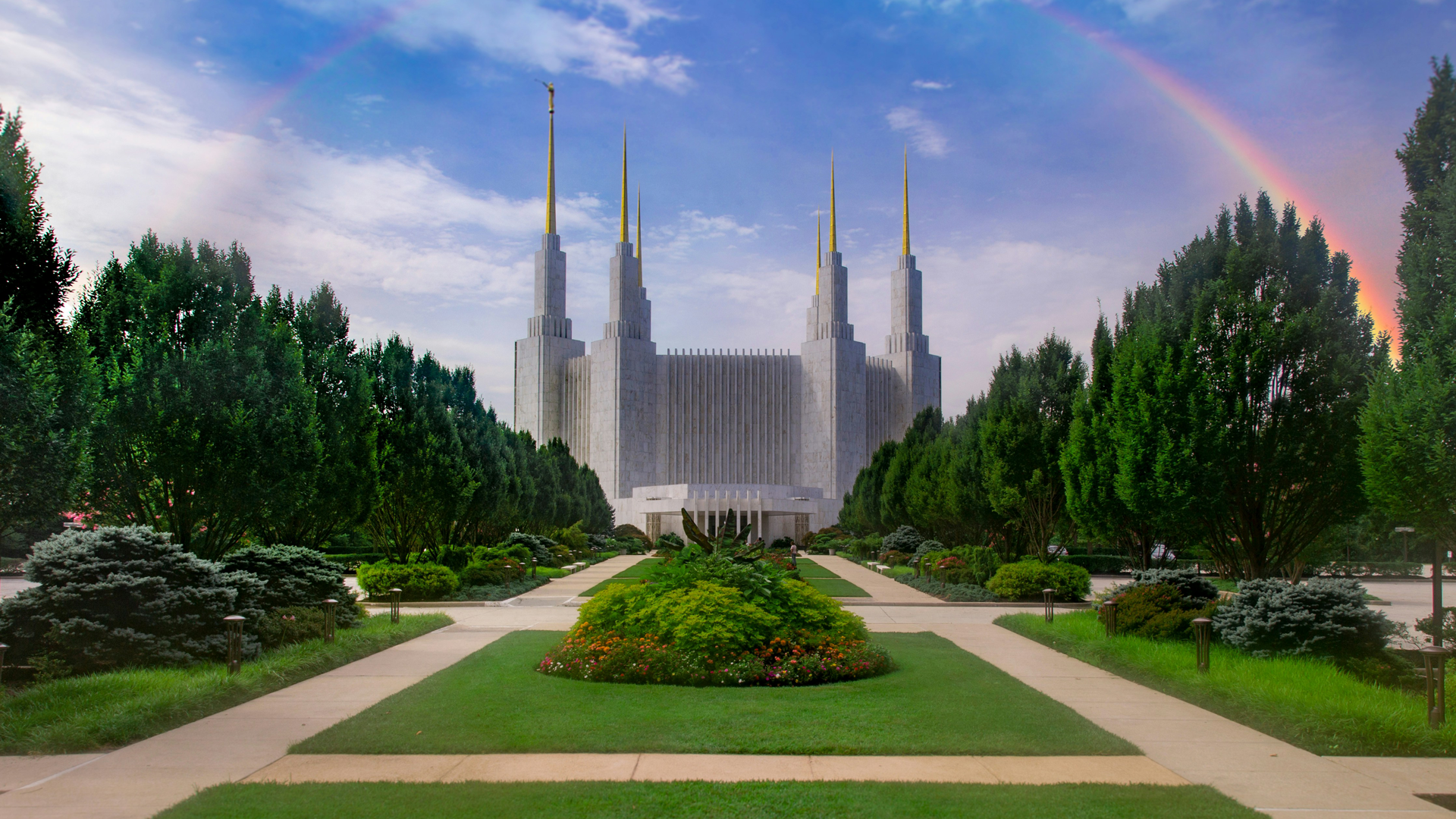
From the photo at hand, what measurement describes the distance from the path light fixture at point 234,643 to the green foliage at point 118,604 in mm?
668

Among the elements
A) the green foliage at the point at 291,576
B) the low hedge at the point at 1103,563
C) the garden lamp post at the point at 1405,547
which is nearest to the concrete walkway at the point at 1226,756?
the green foliage at the point at 291,576

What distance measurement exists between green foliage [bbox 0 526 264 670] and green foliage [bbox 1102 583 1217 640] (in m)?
12.3

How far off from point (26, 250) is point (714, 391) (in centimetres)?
7774

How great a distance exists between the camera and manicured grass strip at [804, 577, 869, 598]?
2512 centimetres

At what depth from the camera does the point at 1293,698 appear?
920 cm

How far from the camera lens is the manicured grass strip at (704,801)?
6.10 m

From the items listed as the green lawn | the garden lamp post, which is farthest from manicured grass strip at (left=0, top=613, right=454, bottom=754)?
the garden lamp post

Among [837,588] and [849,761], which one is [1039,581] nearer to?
[837,588]

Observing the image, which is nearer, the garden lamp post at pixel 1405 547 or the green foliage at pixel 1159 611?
the green foliage at pixel 1159 611

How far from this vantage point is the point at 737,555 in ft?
44.6

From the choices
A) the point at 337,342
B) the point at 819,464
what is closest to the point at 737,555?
the point at 337,342

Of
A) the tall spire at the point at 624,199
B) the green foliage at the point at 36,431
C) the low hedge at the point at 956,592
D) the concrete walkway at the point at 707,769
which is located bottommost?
the low hedge at the point at 956,592

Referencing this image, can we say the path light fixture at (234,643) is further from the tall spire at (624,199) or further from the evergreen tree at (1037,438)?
the tall spire at (624,199)

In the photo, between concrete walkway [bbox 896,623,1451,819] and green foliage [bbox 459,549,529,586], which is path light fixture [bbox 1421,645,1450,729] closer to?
concrete walkway [bbox 896,623,1451,819]
